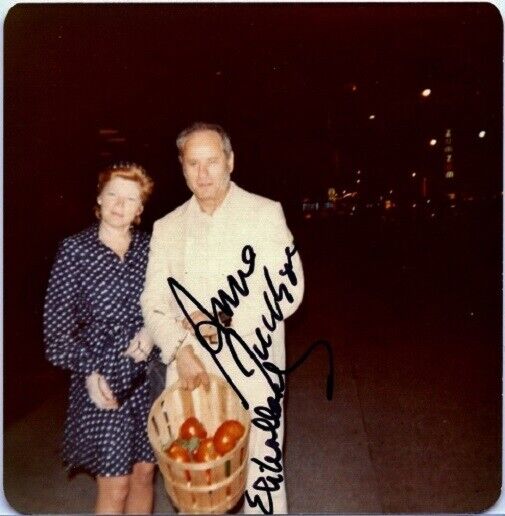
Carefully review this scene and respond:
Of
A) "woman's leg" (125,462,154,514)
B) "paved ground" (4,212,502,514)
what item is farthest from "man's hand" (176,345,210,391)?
"paved ground" (4,212,502,514)

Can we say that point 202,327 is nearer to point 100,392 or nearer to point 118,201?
point 100,392

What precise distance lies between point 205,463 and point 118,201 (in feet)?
3.02

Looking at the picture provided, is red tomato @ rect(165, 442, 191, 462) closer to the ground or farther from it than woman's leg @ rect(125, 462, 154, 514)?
farther from it

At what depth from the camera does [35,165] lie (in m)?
2.08

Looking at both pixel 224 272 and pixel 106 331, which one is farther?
pixel 224 272

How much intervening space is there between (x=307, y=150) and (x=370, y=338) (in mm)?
3032

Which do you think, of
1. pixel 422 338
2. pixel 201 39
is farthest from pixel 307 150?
pixel 422 338

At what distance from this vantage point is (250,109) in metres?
2.11

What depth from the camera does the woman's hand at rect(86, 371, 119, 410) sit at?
1977mm

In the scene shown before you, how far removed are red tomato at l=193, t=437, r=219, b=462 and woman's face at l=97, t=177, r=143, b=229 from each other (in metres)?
0.81

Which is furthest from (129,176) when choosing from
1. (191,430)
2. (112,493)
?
(112,493)

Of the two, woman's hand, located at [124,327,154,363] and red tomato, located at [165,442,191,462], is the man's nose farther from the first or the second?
red tomato, located at [165,442,191,462]

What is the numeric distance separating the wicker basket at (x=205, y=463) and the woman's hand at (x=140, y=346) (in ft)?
0.52

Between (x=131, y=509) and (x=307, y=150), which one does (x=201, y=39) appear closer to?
(x=307, y=150)
